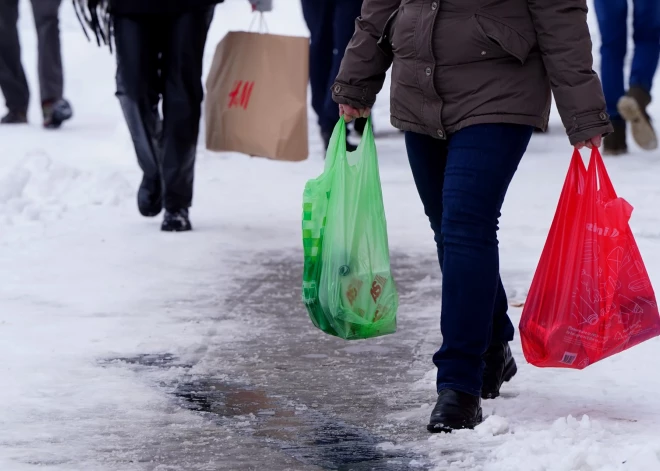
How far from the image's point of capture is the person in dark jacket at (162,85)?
19.8 feet

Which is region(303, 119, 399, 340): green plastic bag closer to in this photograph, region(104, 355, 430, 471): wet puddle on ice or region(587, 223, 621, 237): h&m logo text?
region(104, 355, 430, 471): wet puddle on ice

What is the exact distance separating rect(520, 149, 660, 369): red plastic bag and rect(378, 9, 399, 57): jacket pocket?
0.61 m

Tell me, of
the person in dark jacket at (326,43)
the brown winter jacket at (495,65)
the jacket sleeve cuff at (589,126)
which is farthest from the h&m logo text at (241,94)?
the jacket sleeve cuff at (589,126)

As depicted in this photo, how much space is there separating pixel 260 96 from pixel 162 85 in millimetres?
473

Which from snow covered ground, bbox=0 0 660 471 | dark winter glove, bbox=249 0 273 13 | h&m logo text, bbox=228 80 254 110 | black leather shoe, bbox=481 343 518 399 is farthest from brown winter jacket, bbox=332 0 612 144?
dark winter glove, bbox=249 0 273 13

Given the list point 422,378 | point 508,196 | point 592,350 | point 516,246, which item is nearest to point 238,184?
point 508,196

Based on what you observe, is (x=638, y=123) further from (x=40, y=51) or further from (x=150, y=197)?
(x=40, y=51)

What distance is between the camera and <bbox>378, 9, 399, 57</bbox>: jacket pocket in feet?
12.0

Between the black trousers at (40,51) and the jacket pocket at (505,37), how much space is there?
7.63 metres

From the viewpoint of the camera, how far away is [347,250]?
377 cm

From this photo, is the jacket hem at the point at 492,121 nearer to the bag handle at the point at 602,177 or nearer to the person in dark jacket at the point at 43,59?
the bag handle at the point at 602,177

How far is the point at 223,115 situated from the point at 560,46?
3.12 meters

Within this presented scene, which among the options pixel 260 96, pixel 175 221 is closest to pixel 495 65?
pixel 260 96

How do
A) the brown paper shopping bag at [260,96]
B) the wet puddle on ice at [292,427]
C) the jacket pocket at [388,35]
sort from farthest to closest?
the brown paper shopping bag at [260,96], the jacket pocket at [388,35], the wet puddle on ice at [292,427]
